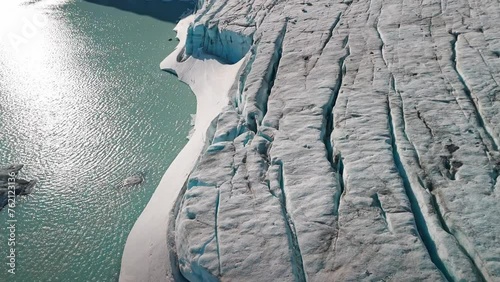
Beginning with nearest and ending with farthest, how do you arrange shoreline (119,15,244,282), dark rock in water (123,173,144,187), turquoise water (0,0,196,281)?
shoreline (119,15,244,282) < turquoise water (0,0,196,281) < dark rock in water (123,173,144,187)

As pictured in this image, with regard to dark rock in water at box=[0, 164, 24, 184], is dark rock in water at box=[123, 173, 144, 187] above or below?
below

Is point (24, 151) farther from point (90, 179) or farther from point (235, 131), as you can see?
point (235, 131)

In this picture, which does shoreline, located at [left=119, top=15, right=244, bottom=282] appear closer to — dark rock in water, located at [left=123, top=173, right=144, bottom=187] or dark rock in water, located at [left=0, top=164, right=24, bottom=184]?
dark rock in water, located at [left=123, top=173, right=144, bottom=187]

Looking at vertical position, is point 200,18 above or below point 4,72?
above

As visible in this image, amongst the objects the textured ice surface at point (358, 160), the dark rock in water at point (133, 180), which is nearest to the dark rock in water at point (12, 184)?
the dark rock in water at point (133, 180)

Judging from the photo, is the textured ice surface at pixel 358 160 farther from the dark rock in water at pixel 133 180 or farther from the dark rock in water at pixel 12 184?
the dark rock in water at pixel 12 184

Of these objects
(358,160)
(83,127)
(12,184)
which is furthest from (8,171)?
(358,160)

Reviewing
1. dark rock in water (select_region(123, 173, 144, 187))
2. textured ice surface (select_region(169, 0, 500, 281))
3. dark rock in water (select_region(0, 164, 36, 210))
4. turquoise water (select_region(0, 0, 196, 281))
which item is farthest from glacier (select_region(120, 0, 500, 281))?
dark rock in water (select_region(0, 164, 36, 210))

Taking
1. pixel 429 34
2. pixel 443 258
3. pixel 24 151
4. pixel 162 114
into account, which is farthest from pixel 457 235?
pixel 24 151
